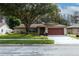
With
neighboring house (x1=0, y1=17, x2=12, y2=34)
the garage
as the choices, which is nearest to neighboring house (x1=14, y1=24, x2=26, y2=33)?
neighboring house (x1=0, y1=17, x2=12, y2=34)

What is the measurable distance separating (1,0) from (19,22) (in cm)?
64

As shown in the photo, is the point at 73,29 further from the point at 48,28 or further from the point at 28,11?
the point at 28,11

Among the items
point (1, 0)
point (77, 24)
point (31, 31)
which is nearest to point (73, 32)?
point (77, 24)

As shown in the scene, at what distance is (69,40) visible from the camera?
10.4m

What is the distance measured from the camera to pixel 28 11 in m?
10.4

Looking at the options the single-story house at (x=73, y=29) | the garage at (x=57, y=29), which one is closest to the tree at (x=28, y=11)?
the garage at (x=57, y=29)

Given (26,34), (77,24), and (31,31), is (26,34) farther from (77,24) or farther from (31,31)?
(77,24)

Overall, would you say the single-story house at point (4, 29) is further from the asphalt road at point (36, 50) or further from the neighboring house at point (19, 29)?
the asphalt road at point (36, 50)

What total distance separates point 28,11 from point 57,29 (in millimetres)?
761

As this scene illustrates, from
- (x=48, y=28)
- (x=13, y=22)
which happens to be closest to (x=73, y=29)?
(x=48, y=28)

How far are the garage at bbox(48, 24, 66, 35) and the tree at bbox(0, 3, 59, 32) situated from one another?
0.20 m

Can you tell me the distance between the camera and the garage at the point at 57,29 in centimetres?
1041

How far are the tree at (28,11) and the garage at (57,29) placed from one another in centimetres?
20

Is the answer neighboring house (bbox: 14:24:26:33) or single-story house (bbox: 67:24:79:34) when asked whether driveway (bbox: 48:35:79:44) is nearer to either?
single-story house (bbox: 67:24:79:34)
